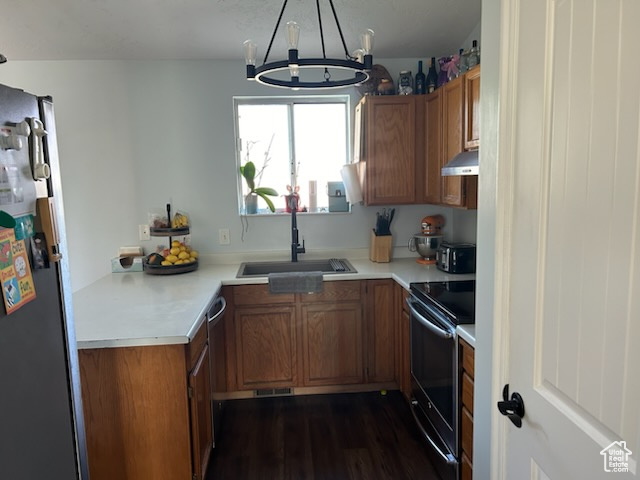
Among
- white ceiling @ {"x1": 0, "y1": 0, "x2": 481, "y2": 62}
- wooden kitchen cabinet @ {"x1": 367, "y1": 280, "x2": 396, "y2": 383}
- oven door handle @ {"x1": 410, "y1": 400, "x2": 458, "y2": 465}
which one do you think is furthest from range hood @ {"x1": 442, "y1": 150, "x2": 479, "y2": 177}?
oven door handle @ {"x1": 410, "y1": 400, "x2": 458, "y2": 465}

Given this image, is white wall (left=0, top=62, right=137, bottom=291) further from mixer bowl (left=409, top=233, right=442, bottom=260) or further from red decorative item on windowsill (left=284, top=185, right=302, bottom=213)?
mixer bowl (left=409, top=233, right=442, bottom=260)

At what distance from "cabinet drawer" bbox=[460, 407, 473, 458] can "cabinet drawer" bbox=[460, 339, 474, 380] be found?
178 millimetres

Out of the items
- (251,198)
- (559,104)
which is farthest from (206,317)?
(559,104)

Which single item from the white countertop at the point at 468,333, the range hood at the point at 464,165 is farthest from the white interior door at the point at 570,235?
the range hood at the point at 464,165

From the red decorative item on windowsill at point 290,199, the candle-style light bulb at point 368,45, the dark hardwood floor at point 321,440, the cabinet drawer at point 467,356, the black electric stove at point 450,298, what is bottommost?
the dark hardwood floor at point 321,440

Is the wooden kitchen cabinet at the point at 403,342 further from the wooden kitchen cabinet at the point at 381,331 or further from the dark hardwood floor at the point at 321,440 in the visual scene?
the dark hardwood floor at the point at 321,440

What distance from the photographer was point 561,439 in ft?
3.04

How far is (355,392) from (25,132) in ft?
8.45

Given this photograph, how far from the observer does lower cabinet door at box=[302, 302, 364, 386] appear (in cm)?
288

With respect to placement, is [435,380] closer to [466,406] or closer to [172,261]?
[466,406]

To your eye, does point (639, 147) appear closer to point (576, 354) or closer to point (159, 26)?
point (576, 354)

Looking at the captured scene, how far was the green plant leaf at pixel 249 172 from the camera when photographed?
3.21 m

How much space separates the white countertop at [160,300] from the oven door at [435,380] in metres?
0.23

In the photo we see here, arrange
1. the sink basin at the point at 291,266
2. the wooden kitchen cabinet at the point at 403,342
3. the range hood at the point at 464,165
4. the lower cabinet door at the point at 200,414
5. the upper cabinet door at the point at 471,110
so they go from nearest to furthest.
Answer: the lower cabinet door at the point at 200,414 < the range hood at the point at 464,165 < the upper cabinet door at the point at 471,110 < the wooden kitchen cabinet at the point at 403,342 < the sink basin at the point at 291,266
